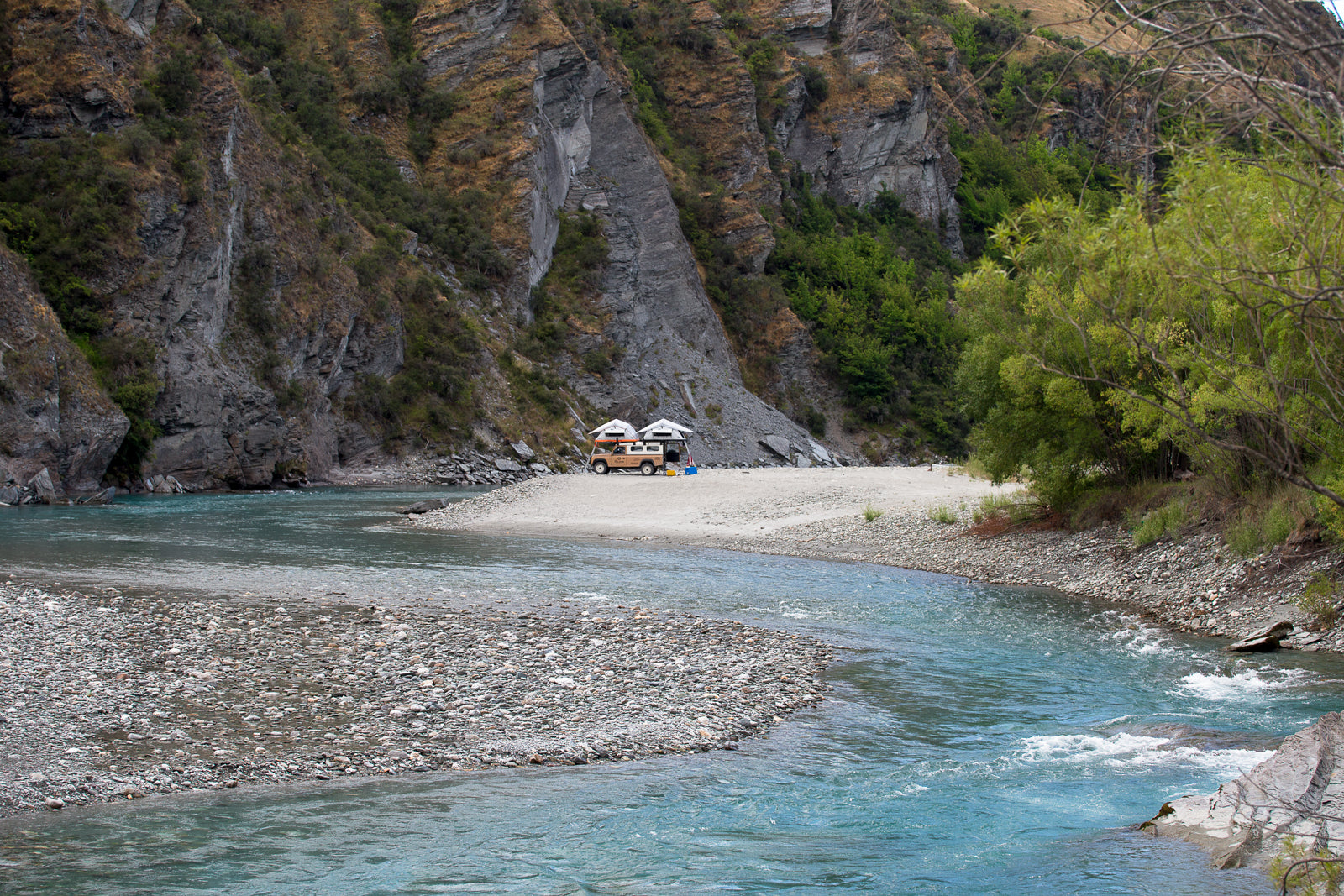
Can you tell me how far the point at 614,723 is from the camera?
988 cm

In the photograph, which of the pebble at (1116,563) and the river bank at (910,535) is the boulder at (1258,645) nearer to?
the pebble at (1116,563)

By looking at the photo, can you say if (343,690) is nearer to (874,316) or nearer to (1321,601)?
(1321,601)


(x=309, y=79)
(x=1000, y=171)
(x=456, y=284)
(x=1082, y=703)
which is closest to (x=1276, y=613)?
(x=1082, y=703)

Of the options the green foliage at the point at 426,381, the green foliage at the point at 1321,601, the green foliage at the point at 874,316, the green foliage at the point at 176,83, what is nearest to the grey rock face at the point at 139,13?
the green foliage at the point at 176,83

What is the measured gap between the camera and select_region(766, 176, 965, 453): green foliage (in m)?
77.3

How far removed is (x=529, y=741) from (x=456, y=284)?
2194 inches

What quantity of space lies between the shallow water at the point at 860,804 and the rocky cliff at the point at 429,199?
3279 cm

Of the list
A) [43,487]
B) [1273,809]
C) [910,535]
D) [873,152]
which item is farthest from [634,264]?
[1273,809]

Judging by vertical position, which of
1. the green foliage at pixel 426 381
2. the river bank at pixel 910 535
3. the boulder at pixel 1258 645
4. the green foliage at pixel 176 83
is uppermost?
the green foliage at pixel 176 83

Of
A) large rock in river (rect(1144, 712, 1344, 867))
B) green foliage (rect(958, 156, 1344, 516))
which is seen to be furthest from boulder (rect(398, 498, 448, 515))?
large rock in river (rect(1144, 712, 1344, 867))

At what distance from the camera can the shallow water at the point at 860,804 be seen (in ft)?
20.9

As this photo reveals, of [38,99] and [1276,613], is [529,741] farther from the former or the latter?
[38,99]

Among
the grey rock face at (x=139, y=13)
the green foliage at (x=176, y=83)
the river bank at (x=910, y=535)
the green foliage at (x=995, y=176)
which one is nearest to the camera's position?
the river bank at (x=910, y=535)

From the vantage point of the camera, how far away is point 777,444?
6419cm
